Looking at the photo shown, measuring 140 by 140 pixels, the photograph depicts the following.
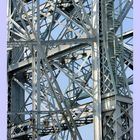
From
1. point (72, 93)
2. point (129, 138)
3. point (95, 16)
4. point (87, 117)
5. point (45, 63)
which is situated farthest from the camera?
point (72, 93)

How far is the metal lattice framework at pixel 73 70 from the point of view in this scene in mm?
21062

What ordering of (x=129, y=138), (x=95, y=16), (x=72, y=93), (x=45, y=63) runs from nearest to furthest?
(x=129, y=138)
(x=95, y=16)
(x=45, y=63)
(x=72, y=93)

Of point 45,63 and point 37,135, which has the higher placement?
point 45,63

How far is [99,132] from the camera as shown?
2102 cm

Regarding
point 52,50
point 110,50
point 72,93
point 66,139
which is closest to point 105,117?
point 110,50

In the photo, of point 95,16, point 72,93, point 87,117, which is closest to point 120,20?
point 95,16

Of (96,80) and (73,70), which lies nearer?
(96,80)

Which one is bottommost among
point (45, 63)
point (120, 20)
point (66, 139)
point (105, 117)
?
point (66, 139)

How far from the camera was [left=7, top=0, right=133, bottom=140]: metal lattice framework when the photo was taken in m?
21.1

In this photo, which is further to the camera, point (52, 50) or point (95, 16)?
point (52, 50)

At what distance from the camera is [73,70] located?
30.4 m

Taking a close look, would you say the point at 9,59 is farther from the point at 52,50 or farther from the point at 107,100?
the point at 107,100

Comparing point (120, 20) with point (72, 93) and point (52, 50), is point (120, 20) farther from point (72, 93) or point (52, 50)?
point (72, 93)

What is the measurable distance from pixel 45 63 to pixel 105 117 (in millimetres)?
4244
